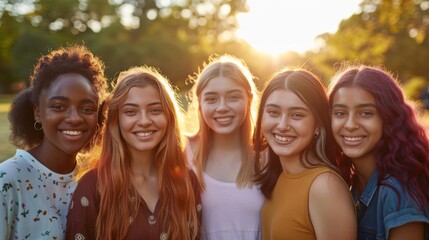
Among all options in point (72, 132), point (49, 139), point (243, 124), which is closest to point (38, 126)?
point (49, 139)

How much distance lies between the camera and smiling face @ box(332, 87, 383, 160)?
10.2ft

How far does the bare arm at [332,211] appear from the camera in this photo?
2.92 m

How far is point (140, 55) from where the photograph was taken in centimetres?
3073

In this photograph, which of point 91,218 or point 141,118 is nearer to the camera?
point 91,218

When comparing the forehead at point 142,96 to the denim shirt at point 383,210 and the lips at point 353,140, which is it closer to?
the lips at point 353,140

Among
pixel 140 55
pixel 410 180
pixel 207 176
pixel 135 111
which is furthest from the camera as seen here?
pixel 140 55

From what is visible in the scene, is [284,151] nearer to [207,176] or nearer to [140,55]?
[207,176]

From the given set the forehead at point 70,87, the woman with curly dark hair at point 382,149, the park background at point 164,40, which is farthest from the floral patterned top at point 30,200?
the park background at point 164,40

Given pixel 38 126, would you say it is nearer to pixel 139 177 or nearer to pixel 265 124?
pixel 139 177

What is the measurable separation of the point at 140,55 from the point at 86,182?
2804 centimetres

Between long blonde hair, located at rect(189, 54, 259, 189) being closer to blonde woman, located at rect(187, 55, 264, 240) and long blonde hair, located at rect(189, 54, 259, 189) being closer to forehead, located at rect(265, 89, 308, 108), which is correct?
blonde woman, located at rect(187, 55, 264, 240)

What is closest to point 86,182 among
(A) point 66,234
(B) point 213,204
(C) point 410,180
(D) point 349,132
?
(A) point 66,234

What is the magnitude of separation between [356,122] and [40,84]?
2.17 meters

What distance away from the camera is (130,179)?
3.49 metres
